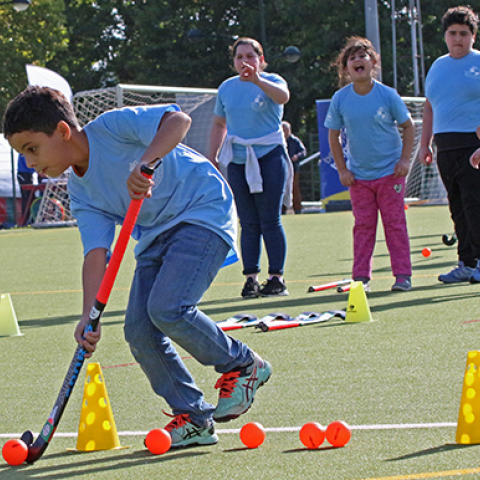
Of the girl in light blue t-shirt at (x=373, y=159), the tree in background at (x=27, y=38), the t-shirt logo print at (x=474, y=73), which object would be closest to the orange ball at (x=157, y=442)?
the girl in light blue t-shirt at (x=373, y=159)

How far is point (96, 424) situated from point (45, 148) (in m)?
1.00

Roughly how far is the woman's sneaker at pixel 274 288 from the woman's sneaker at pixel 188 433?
406 cm

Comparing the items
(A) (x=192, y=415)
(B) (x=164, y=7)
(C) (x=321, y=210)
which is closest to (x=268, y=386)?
(A) (x=192, y=415)

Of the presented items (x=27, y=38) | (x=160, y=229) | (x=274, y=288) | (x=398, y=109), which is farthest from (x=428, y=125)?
(x=27, y=38)

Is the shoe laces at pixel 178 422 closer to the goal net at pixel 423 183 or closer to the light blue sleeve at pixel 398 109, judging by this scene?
the light blue sleeve at pixel 398 109

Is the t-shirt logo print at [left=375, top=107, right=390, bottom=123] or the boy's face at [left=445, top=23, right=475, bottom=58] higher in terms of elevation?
the boy's face at [left=445, top=23, right=475, bottom=58]

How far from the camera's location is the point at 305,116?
37.5 meters

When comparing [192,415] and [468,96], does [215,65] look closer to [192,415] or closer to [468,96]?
[468,96]

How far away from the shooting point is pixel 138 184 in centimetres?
328

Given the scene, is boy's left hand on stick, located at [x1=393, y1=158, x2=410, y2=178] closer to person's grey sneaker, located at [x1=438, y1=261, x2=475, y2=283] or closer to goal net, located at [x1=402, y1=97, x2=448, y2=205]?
person's grey sneaker, located at [x1=438, y1=261, x2=475, y2=283]

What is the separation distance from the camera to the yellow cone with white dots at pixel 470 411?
297cm

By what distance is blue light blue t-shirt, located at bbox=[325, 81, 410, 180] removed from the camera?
720 cm

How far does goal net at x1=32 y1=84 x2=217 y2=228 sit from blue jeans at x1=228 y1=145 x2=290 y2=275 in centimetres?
1274

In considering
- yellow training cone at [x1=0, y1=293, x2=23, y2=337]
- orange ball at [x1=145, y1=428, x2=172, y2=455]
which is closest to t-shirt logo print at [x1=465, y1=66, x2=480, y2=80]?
yellow training cone at [x1=0, y1=293, x2=23, y2=337]
